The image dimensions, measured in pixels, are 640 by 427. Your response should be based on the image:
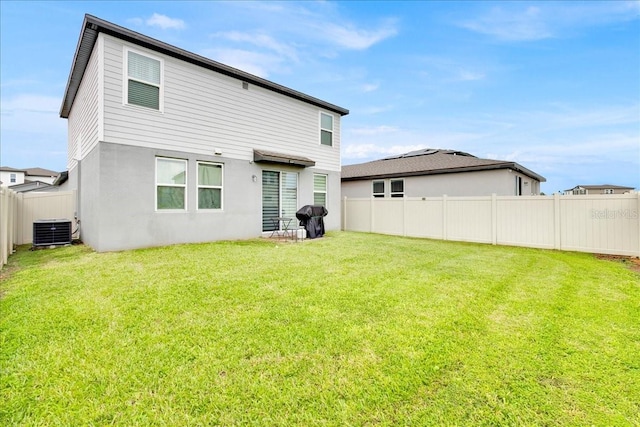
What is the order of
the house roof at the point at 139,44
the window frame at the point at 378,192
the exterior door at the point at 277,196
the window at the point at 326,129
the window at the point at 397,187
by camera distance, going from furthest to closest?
1. the window frame at the point at 378,192
2. the window at the point at 397,187
3. the window at the point at 326,129
4. the exterior door at the point at 277,196
5. the house roof at the point at 139,44

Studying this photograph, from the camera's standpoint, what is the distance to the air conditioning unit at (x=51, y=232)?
8258mm

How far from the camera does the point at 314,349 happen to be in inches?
107

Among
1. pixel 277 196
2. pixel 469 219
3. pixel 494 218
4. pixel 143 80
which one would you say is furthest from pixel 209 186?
pixel 494 218

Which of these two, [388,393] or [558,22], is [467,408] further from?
[558,22]

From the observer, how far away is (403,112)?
19969mm

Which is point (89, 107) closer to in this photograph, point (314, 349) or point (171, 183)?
point (171, 183)

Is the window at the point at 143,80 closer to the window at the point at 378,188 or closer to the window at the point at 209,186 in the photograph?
the window at the point at 209,186

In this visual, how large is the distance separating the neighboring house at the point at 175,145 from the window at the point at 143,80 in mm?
25

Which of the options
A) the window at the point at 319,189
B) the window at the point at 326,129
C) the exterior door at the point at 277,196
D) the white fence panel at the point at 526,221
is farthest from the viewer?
the window at the point at 326,129

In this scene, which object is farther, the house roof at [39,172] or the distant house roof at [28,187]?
the house roof at [39,172]

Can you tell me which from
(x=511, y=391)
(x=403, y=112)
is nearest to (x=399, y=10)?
(x=403, y=112)

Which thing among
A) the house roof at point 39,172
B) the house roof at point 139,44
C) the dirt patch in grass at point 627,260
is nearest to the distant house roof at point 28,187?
the house roof at point 139,44

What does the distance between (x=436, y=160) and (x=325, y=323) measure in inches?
595

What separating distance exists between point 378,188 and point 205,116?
1031 centimetres
